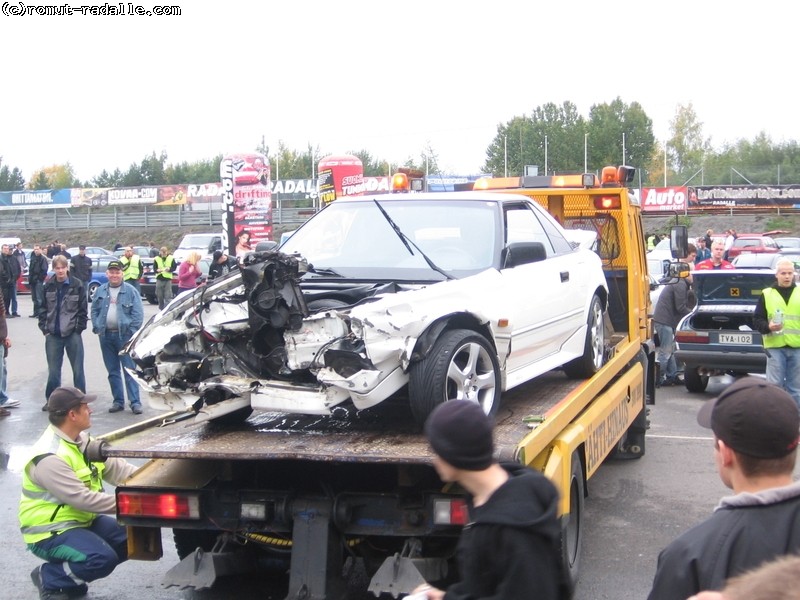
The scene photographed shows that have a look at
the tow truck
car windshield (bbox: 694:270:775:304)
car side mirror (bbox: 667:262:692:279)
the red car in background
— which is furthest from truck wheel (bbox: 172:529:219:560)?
the red car in background

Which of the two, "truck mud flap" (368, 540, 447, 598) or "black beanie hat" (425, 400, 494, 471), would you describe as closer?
"black beanie hat" (425, 400, 494, 471)

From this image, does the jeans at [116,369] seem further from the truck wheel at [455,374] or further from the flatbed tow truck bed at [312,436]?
→ the truck wheel at [455,374]

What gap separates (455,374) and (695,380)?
8.61 meters

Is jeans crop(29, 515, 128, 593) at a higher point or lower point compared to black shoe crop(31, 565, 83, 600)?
higher

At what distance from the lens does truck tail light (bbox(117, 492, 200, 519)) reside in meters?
5.07

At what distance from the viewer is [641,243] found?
1005 cm

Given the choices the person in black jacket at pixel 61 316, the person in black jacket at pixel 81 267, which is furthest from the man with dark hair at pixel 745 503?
the person in black jacket at pixel 81 267

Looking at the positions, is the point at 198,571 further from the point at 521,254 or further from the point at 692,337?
the point at 692,337

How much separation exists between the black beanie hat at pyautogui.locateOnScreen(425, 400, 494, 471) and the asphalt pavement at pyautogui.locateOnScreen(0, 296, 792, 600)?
126 inches

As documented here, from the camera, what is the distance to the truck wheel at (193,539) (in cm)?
580

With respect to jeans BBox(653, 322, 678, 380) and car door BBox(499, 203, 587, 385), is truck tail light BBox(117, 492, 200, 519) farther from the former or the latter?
jeans BBox(653, 322, 678, 380)

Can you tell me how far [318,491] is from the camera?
511 cm

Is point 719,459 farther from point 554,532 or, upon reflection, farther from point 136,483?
point 136,483

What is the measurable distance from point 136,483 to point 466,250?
8.43ft
